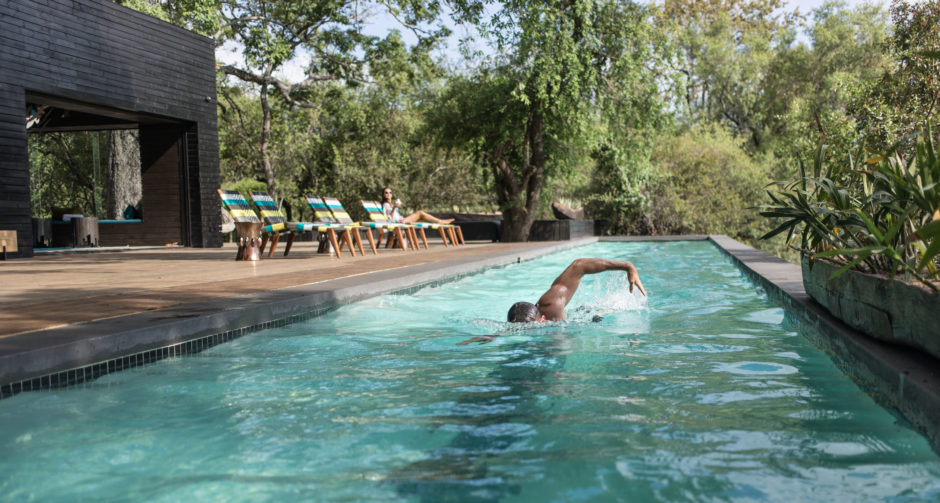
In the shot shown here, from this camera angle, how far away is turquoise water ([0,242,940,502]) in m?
2.24

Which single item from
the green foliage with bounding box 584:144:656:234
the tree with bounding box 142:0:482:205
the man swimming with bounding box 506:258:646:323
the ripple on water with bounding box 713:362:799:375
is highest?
the tree with bounding box 142:0:482:205

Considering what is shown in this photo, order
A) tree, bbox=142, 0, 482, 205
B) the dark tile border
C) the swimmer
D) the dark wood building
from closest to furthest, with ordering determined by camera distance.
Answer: the dark tile border, the swimmer, the dark wood building, tree, bbox=142, 0, 482, 205

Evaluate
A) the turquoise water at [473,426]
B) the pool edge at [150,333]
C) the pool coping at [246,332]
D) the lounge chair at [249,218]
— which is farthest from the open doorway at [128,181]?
the turquoise water at [473,426]

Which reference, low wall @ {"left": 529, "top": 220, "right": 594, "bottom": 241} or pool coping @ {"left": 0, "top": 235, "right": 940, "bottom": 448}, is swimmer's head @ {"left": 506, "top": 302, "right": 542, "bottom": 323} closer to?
pool coping @ {"left": 0, "top": 235, "right": 940, "bottom": 448}

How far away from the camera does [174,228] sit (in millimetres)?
15633

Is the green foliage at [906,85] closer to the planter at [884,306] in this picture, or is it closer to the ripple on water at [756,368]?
the planter at [884,306]

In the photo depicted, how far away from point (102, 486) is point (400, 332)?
305cm

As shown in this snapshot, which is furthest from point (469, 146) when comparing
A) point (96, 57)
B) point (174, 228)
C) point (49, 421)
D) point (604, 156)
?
point (49, 421)

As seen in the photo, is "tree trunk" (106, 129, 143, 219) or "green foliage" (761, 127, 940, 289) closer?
"green foliage" (761, 127, 940, 289)

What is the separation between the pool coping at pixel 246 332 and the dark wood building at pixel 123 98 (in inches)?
295

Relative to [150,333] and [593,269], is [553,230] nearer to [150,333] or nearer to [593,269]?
[593,269]

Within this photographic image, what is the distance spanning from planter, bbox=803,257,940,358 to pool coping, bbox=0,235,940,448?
74 millimetres

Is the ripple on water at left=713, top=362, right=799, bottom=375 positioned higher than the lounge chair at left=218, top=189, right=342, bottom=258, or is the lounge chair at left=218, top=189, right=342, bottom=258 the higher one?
the lounge chair at left=218, top=189, right=342, bottom=258

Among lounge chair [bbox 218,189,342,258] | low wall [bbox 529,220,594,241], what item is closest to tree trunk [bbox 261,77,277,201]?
low wall [bbox 529,220,594,241]
